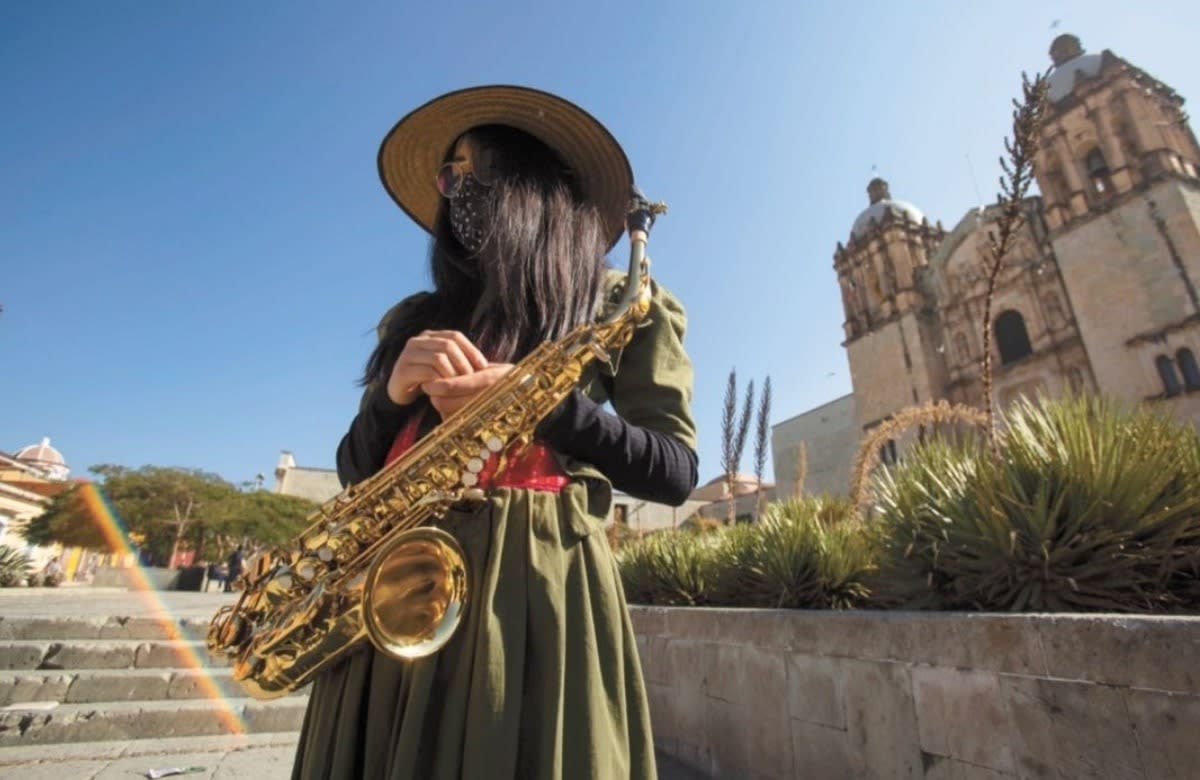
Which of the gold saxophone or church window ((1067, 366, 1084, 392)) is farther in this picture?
church window ((1067, 366, 1084, 392))

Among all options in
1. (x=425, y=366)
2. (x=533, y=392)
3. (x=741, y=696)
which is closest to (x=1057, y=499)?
(x=741, y=696)

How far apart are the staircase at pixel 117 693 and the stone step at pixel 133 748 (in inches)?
0.5

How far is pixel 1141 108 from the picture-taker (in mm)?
25250

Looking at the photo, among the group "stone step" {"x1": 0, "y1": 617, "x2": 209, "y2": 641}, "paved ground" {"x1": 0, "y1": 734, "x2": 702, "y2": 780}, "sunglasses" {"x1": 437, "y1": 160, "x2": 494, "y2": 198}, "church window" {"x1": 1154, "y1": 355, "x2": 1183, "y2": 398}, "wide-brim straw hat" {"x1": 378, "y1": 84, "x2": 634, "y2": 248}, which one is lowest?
"paved ground" {"x1": 0, "y1": 734, "x2": 702, "y2": 780}

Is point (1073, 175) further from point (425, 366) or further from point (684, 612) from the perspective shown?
point (425, 366)

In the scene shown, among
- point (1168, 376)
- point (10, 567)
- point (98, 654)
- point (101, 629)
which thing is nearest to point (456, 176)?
point (98, 654)

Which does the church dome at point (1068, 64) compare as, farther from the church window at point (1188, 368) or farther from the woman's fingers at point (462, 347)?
the woman's fingers at point (462, 347)

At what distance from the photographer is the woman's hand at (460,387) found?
1146 millimetres

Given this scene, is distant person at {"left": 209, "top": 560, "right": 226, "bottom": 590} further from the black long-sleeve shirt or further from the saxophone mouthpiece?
the saxophone mouthpiece

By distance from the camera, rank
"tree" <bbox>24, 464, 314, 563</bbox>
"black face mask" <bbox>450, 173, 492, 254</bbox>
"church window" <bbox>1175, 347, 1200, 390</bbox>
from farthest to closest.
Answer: "tree" <bbox>24, 464, 314, 563</bbox>
"church window" <bbox>1175, 347, 1200, 390</bbox>
"black face mask" <bbox>450, 173, 492, 254</bbox>

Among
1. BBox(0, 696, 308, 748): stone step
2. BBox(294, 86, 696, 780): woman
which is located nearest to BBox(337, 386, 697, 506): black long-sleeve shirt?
→ BBox(294, 86, 696, 780): woman

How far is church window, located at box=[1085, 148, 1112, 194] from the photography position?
25.6 meters

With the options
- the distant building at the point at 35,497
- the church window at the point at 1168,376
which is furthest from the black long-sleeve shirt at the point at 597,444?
the church window at the point at 1168,376

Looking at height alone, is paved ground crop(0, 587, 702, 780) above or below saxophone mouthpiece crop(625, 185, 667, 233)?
below
